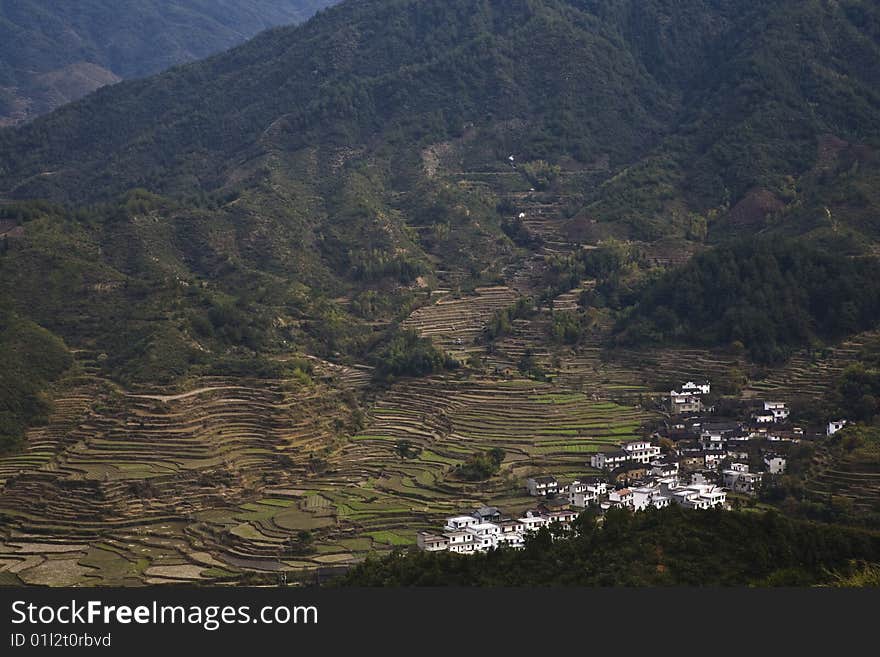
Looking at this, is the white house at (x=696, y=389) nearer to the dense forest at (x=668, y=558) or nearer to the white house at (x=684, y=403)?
the white house at (x=684, y=403)

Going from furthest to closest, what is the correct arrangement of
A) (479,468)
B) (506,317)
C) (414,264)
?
(414,264)
(506,317)
(479,468)

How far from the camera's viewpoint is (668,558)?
2325 centimetres

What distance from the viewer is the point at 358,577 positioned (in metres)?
25.2

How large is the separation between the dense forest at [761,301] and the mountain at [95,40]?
232 ft

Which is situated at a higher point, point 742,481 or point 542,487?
point 542,487

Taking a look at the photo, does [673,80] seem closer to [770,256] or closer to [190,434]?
[770,256]

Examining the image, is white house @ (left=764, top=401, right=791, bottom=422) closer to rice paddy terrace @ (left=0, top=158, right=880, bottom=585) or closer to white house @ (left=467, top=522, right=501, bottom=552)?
rice paddy terrace @ (left=0, top=158, right=880, bottom=585)

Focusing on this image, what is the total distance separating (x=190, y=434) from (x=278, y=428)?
2770 millimetres

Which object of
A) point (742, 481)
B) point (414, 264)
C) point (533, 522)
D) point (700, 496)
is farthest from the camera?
point (414, 264)

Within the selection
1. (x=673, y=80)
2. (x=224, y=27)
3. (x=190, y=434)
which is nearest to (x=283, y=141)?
(x=673, y=80)

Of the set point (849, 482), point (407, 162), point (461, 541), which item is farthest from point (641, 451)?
point (407, 162)

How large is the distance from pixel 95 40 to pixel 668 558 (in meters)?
110

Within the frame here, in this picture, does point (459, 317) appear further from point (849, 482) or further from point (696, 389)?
point (849, 482)

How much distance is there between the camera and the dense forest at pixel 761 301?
43.3 m
